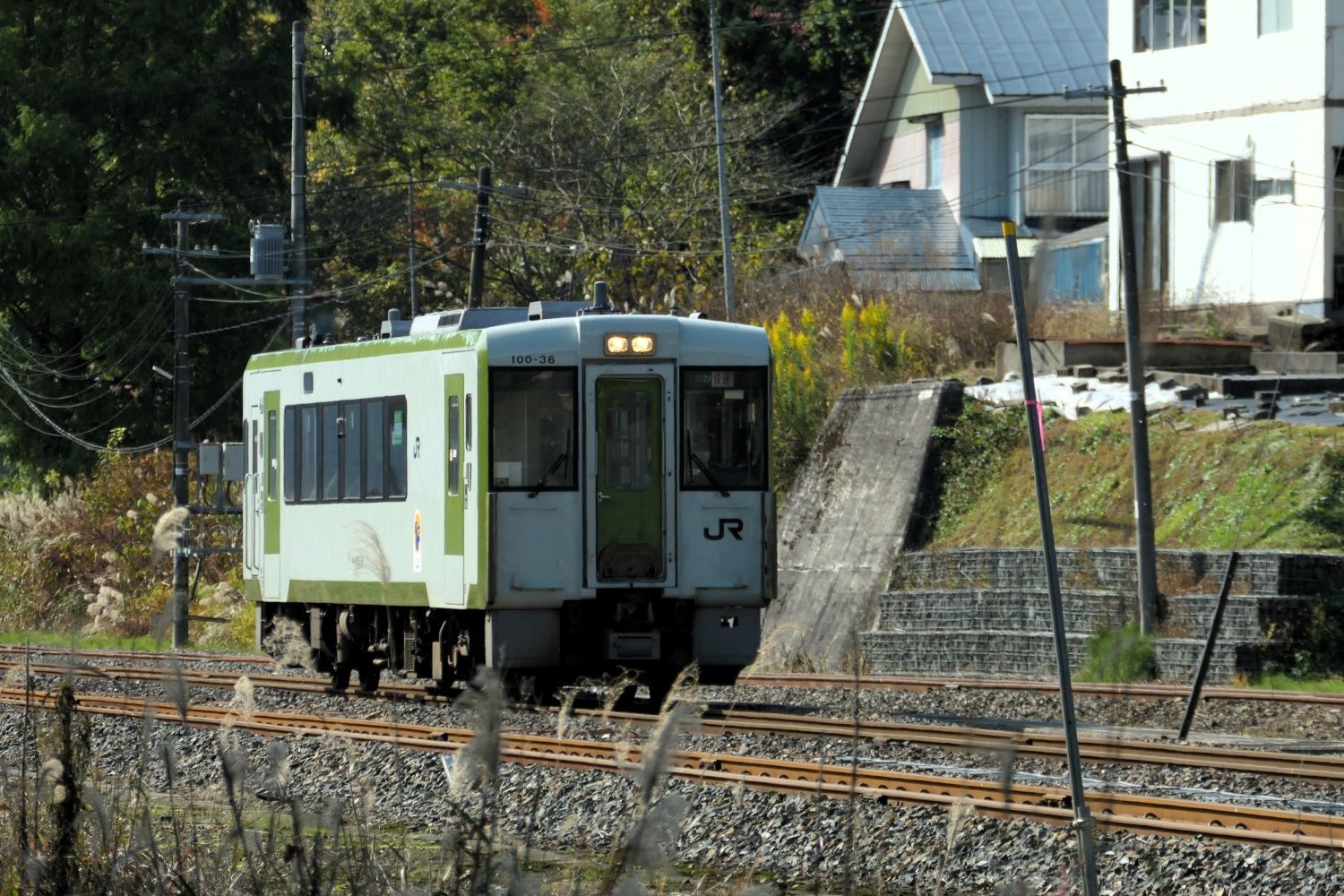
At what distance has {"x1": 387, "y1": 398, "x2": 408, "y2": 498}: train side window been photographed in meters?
16.4

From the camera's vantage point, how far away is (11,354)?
131 feet

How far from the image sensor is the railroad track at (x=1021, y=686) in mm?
16484

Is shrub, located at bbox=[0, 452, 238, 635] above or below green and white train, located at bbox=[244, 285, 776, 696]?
below

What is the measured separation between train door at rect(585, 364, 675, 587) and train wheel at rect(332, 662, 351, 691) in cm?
384

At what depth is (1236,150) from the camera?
1182 inches

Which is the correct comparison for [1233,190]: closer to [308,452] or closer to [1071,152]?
[1071,152]

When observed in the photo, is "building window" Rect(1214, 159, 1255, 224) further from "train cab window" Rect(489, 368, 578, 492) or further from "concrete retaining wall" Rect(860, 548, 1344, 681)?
"train cab window" Rect(489, 368, 578, 492)

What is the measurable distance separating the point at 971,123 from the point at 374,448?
29194mm

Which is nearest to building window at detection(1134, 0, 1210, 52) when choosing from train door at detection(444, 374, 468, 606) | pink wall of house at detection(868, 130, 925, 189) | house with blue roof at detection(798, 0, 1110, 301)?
house with blue roof at detection(798, 0, 1110, 301)

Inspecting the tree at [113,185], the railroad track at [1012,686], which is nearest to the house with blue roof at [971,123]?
the tree at [113,185]

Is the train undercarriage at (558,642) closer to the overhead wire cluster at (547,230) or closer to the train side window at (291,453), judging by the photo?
the train side window at (291,453)

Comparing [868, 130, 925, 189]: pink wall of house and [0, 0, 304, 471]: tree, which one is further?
[868, 130, 925, 189]: pink wall of house

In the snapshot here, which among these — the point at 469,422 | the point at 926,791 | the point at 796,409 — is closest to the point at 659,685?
the point at 469,422

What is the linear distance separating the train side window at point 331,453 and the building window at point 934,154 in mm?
29177
